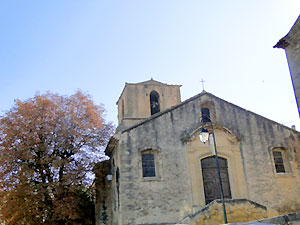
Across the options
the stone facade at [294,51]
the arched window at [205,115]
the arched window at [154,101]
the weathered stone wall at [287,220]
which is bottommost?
the weathered stone wall at [287,220]

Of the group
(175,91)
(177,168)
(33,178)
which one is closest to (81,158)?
(33,178)

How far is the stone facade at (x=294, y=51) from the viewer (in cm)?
1488

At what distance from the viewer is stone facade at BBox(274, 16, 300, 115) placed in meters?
14.9

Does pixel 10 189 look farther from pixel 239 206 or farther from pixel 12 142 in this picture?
pixel 239 206

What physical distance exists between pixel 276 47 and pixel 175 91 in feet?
38.7

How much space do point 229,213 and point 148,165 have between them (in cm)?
524

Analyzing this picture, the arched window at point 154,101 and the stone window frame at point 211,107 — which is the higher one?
the arched window at point 154,101

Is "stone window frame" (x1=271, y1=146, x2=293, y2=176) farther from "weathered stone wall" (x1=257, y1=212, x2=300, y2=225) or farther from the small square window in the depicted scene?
"weathered stone wall" (x1=257, y1=212, x2=300, y2=225)

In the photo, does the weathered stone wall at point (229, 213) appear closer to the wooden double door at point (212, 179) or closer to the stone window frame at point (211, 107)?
the wooden double door at point (212, 179)

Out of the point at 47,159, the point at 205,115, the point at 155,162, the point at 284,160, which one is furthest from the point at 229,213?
the point at 47,159

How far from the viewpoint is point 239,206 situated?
14094mm

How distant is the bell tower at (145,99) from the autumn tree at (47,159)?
4656 millimetres

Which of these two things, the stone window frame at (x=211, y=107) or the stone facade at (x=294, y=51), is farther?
the stone window frame at (x=211, y=107)

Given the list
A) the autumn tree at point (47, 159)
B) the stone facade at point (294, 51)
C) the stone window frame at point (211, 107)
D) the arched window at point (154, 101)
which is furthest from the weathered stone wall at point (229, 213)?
the arched window at point (154, 101)
